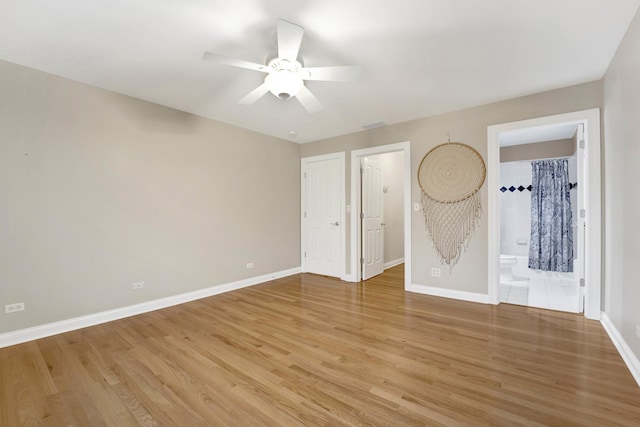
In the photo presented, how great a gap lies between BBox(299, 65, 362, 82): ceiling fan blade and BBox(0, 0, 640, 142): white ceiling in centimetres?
24

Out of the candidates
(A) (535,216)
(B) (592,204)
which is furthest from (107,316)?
(A) (535,216)

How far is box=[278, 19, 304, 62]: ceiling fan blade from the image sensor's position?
174cm

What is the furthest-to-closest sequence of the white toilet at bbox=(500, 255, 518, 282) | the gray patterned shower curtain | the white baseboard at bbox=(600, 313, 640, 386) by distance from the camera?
the gray patterned shower curtain
the white toilet at bbox=(500, 255, 518, 282)
the white baseboard at bbox=(600, 313, 640, 386)

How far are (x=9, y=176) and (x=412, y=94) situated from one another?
13.0ft

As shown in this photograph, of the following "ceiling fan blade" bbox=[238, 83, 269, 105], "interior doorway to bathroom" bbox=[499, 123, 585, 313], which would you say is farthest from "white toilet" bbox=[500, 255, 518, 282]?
"ceiling fan blade" bbox=[238, 83, 269, 105]

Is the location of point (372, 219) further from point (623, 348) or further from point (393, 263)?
point (623, 348)

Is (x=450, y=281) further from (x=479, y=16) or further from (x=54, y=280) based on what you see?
(x=54, y=280)

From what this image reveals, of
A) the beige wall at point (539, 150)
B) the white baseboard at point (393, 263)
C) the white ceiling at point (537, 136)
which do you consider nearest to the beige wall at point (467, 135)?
the white ceiling at point (537, 136)

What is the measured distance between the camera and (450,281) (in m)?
3.67

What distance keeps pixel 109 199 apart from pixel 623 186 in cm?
476

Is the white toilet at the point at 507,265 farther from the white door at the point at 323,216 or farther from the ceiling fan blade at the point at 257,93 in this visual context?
the ceiling fan blade at the point at 257,93

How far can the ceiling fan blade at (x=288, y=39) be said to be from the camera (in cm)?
174

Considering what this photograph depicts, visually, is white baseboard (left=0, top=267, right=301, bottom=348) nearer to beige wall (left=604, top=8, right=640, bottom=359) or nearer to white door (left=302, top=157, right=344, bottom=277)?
white door (left=302, top=157, right=344, bottom=277)

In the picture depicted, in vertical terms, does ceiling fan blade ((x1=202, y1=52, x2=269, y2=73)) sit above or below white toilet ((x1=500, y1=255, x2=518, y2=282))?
above
